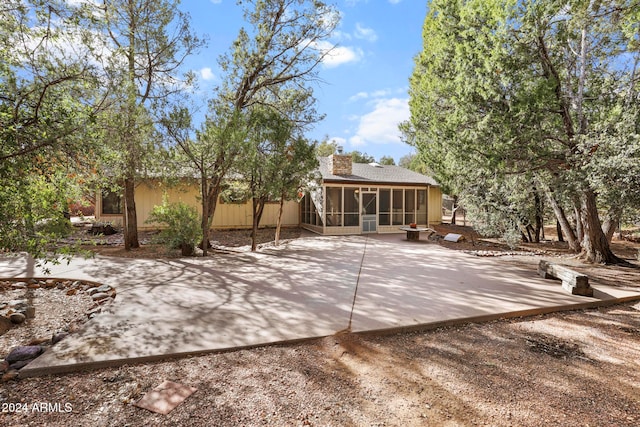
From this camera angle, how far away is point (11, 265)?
6359mm

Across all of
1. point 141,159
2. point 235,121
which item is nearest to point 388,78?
point 235,121

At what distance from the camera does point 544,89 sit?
6027 mm

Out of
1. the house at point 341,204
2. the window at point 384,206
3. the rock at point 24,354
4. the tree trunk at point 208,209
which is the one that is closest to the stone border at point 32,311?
the rock at point 24,354

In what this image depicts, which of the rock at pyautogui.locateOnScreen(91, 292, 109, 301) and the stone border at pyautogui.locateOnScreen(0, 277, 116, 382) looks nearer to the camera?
the stone border at pyautogui.locateOnScreen(0, 277, 116, 382)

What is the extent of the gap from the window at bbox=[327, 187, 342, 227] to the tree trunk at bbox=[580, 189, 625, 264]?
26.8 ft

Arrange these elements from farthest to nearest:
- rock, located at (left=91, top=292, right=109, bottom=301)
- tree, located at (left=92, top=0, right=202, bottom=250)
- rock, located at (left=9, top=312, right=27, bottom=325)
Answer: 1. tree, located at (left=92, top=0, right=202, bottom=250)
2. rock, located at (left=91, top=292, right=109, bottom=301)
3. rock, located at (left=9, top=312, right=27, bottom=325)

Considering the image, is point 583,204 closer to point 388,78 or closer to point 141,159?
point 388,78

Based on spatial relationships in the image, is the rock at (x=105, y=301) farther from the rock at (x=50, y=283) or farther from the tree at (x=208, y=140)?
the tree at (x=208, y=140)

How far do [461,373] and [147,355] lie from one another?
9.34 feet

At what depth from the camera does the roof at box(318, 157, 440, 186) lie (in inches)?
521

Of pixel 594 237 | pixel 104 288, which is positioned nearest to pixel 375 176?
pixel 594 237

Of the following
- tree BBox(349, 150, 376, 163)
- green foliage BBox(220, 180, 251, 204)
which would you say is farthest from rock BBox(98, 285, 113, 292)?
tree BBox(349, 150, 376, 163)

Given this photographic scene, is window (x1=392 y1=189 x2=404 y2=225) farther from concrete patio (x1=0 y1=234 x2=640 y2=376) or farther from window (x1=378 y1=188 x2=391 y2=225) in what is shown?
concrete patio (x1=0 y1=234 x2=640 y2=376)

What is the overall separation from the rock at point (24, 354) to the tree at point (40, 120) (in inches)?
35.8
